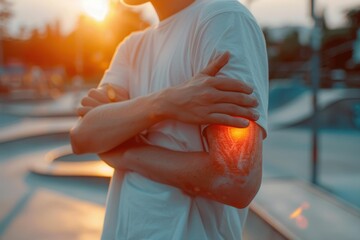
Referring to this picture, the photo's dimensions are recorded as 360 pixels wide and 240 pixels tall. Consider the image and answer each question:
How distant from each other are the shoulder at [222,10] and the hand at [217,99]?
0.15 meters

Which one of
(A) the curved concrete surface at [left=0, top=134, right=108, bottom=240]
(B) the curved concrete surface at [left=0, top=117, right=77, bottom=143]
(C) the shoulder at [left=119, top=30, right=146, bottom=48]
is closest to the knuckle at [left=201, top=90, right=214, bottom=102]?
(C) the shoulder at [left=119, top=30, right=146, bottom=48]

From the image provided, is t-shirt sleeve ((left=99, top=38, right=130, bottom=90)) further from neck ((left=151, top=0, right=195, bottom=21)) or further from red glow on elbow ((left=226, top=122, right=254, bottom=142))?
red glow on elbow ((left=226, top=122, right=254, bottom=142))

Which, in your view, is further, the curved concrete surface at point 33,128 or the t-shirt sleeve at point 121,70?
the curved concrete surface at point 33,128

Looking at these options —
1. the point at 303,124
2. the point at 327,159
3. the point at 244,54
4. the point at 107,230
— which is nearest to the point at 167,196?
the point at 107,230

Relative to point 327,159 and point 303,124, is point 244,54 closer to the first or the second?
point 327,159

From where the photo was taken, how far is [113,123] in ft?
4.36

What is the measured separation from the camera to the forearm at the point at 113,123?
4.03ft

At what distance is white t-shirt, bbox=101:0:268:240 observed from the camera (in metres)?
1.12

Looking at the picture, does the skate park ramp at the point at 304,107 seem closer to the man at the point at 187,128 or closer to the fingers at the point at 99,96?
the fingers at the point at 99,96

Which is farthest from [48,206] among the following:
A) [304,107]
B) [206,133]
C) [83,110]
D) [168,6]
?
[304,107]

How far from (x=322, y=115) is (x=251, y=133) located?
42.0 ft

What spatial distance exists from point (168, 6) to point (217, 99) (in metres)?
0.43

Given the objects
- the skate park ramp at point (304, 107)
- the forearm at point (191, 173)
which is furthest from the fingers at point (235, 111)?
the skate park ramp at point (304, 107)

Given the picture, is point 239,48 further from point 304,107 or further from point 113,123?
point 304,107
